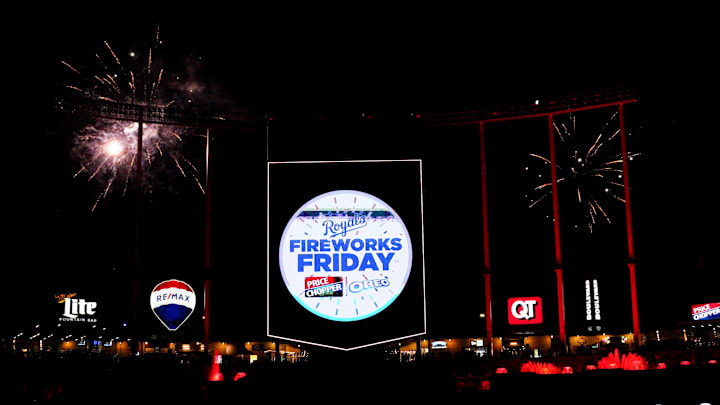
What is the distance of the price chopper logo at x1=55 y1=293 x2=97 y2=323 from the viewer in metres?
40.2

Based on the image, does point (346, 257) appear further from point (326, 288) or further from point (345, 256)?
point (326, 288)

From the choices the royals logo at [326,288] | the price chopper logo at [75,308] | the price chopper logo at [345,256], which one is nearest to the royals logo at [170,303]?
the price chopper logo at [345,256]

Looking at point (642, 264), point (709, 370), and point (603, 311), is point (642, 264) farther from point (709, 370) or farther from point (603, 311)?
point (709, 370)

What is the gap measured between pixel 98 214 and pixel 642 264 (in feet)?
94.0

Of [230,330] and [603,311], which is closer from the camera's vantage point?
[230,330]

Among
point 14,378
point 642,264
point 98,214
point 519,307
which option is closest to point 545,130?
point 642,264

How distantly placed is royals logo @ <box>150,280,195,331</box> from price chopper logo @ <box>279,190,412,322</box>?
386 cm

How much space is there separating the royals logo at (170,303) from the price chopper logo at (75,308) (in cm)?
2118

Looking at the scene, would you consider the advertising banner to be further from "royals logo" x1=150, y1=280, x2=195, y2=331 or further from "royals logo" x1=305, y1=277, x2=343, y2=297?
"royals logo" x1=150, y1=280, x2=195, y2=331

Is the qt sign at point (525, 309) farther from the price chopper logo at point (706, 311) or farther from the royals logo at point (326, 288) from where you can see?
the price chopper logo at point (706, 311)

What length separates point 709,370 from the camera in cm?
1245

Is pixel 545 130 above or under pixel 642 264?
above

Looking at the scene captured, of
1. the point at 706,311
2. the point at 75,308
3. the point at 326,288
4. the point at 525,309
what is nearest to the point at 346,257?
the point at 326,288

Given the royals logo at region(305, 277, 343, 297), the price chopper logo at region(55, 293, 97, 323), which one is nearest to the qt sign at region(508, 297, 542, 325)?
the royals logo at region(305, 277, 343, 297)
